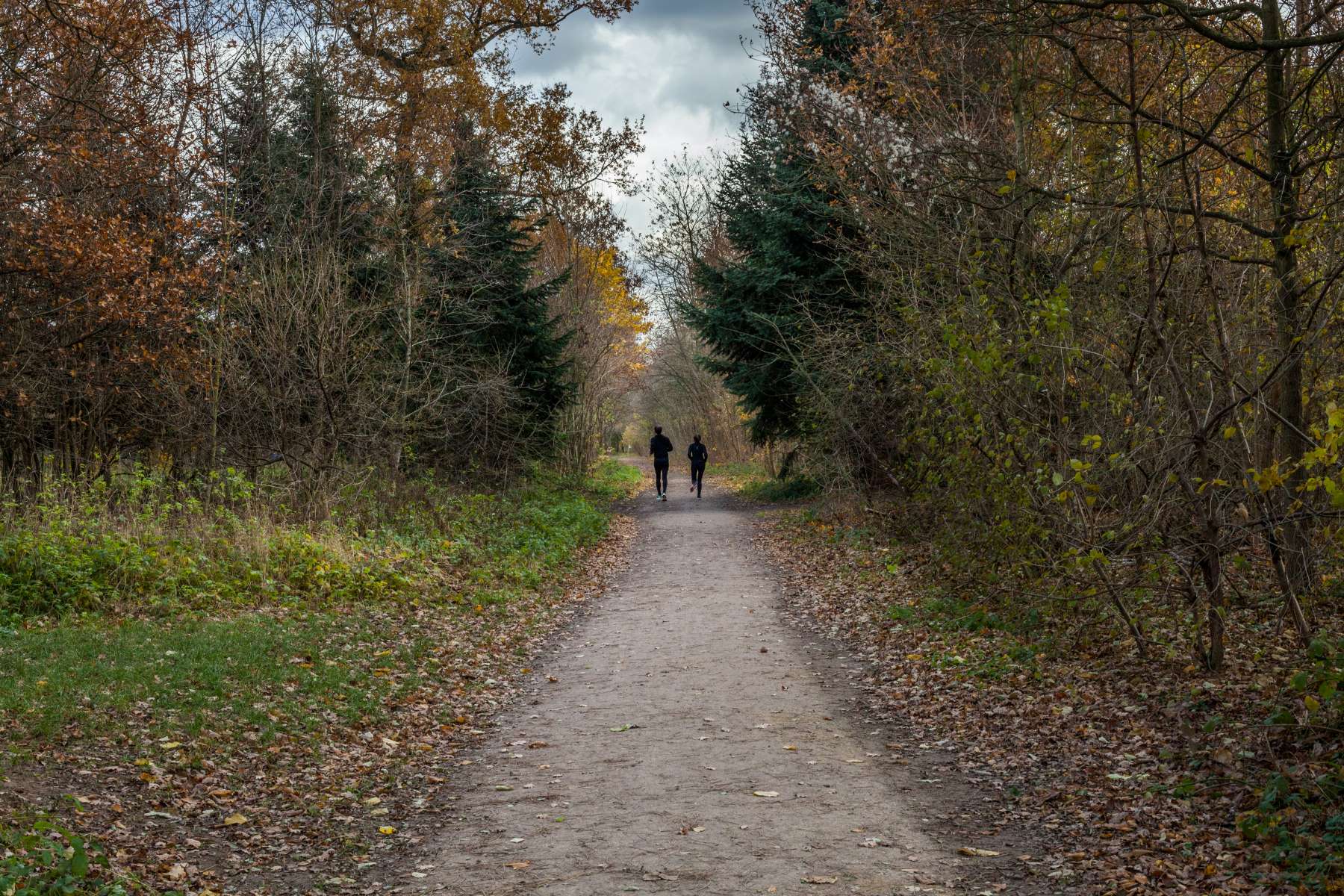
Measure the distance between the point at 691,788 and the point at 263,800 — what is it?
2.88 m

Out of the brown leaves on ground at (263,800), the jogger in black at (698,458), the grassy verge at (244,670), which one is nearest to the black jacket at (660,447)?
the jogger in black at (698,458)

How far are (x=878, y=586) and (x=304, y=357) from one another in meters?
9.53

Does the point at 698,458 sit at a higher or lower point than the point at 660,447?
lower

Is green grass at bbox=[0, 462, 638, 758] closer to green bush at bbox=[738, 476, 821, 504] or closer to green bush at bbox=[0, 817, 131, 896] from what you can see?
green bush at bbox=[0, 817, 131, 896]

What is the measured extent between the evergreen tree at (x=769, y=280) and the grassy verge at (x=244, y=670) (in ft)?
28.6

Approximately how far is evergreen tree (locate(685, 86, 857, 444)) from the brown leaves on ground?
13.5 meters

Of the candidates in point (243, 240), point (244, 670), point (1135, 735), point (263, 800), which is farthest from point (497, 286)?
point (1135, 735)

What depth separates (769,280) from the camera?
75.2ft

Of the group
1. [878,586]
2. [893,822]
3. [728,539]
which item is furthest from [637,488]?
[893,822]

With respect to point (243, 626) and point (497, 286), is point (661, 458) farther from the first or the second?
point (243, 626)

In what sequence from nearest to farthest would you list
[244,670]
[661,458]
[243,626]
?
[244,670] → [243,626] → [661,458]

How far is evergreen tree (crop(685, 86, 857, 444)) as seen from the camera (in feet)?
71.2

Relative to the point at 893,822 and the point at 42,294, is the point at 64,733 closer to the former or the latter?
the point at 893,822

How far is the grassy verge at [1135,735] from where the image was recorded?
17.1ft
